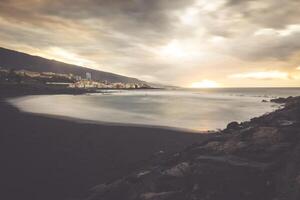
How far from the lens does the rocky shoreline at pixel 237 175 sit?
8.99 meters

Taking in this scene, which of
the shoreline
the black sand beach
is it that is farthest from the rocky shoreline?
the black sand beach

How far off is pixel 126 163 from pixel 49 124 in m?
15.9

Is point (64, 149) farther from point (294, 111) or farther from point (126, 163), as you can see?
point (294, 111)

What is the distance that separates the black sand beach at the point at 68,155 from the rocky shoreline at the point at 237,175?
139 inches

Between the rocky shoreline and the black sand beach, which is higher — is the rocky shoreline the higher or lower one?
the higher one

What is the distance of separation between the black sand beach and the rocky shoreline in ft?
11.6

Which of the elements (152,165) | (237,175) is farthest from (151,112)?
(237,175)

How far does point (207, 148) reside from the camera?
1320cm

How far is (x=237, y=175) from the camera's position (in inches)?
378

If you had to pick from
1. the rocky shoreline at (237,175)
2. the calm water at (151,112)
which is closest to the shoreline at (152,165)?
the rocky shoreline at (237,175)

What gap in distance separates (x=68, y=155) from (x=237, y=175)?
501 inches

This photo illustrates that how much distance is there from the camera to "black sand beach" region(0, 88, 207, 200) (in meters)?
14.3

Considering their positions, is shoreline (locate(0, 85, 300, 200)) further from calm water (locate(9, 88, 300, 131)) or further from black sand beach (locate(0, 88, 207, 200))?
calm water (locate(9, 88, 300, 131))

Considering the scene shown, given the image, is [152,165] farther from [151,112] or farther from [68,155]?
[151,112]
